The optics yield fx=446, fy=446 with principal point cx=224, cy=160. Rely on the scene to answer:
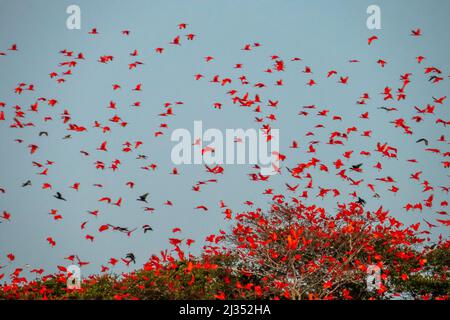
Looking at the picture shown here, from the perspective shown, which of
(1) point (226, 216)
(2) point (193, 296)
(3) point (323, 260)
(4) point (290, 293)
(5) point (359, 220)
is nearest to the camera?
(2) point (193, 296)

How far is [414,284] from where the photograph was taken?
64.5ft

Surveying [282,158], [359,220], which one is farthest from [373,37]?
[359,220]

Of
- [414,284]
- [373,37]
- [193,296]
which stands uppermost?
[373,37]

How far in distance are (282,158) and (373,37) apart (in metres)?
6.47

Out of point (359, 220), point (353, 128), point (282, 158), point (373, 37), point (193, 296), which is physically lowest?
point (193, 296)

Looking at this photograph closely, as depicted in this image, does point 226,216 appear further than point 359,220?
Yes

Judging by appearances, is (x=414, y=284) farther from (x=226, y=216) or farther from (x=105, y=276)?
(x=105, y=276)
